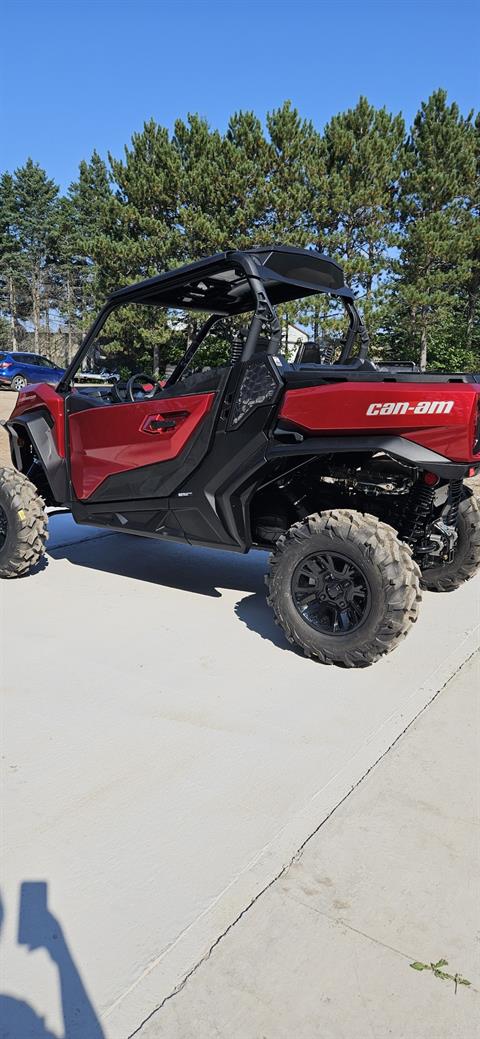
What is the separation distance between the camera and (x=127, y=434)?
3.80 m

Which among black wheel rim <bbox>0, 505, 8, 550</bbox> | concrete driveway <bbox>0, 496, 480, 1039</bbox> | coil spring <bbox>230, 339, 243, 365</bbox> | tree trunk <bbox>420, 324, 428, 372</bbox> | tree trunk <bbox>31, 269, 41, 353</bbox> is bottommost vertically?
concrete driveway <bbox>0, 496, 480, 1039</bbox>

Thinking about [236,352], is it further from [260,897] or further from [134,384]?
[260,897]

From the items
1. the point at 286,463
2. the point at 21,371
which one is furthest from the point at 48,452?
the point at 21,371

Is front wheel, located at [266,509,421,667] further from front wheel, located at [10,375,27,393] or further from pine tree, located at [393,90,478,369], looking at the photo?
front wheel, located at [10,375,27,393]

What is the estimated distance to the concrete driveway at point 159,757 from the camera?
156cm

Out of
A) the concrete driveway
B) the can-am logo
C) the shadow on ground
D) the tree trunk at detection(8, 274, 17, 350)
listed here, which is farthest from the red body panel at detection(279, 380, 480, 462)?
the tree trunk at detection(8, 274, 17, 350)

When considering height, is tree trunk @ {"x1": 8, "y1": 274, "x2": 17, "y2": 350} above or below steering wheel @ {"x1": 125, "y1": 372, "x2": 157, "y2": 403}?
above

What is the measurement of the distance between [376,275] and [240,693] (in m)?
23.1

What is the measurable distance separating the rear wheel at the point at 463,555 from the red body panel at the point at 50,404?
2.39 meters

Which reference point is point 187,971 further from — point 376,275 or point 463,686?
point 376,275

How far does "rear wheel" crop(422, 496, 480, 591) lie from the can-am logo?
122 centimetres

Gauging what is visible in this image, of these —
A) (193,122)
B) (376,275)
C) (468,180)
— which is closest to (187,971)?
(376,275)

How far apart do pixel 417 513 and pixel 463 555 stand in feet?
2.65

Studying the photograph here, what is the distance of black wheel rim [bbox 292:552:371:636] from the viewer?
2.97 m
